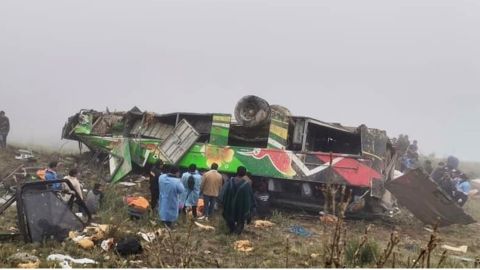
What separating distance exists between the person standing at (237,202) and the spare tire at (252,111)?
3.28 metres

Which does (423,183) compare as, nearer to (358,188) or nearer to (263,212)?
(358,188)

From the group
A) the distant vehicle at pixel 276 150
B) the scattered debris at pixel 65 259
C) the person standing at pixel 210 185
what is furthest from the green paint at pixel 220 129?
the scattered debris at pixel 65 259

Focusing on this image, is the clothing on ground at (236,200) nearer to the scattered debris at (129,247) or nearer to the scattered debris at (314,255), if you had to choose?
the scattered debris at (314,255)

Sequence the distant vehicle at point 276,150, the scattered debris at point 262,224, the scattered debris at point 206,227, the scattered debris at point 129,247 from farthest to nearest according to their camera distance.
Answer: the distant vehicle at point 276,150
the scattered debris at point 262,224
the scattered debris at point 206,227
the scattered debris at point 129,247

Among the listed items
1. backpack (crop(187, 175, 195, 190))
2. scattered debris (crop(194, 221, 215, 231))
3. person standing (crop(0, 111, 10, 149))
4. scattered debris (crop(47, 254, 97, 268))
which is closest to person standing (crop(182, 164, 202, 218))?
backpack (crop(187, 175, 195, 190))

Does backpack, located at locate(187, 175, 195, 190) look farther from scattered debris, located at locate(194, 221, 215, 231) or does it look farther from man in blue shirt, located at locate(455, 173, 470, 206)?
man in blue shirt, located at locate(455, 173, 470, 206)

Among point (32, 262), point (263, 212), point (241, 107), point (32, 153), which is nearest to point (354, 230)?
point (263, 212)

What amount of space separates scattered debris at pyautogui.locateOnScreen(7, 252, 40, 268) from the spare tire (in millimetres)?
6736

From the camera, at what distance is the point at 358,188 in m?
11.0

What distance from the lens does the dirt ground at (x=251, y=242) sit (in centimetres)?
572

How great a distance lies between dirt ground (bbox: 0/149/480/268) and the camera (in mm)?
5719

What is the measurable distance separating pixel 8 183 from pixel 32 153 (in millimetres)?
3692

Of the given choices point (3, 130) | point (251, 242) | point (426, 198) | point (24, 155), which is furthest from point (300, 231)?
point (3, 130)

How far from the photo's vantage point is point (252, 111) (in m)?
12.0
